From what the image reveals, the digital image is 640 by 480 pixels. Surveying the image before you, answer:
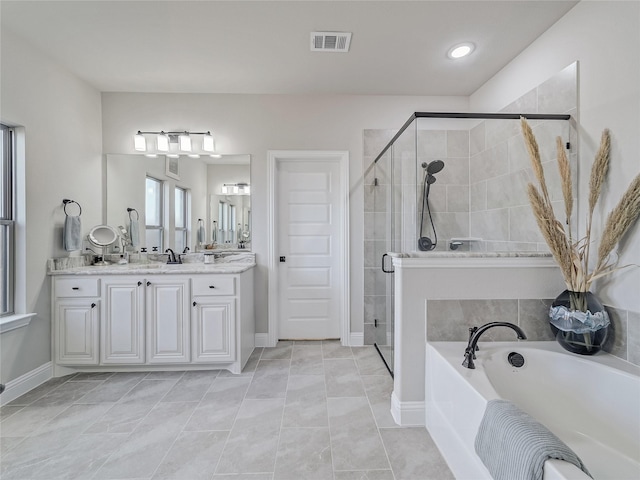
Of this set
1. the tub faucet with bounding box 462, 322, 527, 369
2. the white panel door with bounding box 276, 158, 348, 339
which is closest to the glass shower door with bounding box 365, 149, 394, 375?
the white panel door with bounding box 276, 158, 348, 339

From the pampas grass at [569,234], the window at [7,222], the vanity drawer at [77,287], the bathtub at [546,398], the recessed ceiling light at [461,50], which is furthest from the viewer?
the vanity drawer at [77,287]

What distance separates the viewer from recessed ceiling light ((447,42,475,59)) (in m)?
2.29

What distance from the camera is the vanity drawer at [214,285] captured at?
2.50m

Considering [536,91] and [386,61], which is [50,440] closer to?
[386,61]

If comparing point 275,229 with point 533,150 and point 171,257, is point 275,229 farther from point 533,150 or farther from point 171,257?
point 533,150

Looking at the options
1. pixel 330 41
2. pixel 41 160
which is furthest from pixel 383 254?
pixel 41 160

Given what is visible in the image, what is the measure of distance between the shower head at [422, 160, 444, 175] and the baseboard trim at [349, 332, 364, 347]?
1754mm

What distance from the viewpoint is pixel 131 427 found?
1808 millimetres

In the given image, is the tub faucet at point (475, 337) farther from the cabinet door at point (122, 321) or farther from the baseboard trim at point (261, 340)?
the cabinet door at point (122, 321)

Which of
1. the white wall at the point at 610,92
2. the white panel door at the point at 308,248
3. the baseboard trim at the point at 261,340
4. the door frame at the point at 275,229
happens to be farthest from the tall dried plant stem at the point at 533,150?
the baseboard trim at the point at 261,340

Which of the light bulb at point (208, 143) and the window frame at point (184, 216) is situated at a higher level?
the light bulb at point (208, 143)

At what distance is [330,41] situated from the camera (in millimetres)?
2234

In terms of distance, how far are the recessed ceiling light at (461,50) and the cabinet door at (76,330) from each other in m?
3.48

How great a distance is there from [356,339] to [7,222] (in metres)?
3.03
